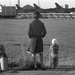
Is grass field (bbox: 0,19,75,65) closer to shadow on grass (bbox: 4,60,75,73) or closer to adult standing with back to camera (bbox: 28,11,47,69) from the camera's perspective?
shadow on grass (bbox: 4,60,75,73)

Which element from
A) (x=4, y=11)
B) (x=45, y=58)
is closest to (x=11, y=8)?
(x=4, y=11)

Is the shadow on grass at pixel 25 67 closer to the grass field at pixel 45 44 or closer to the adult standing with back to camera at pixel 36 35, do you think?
the adult standing with back to camera at pixel 36 35

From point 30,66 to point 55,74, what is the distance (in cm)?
100

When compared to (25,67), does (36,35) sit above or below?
above

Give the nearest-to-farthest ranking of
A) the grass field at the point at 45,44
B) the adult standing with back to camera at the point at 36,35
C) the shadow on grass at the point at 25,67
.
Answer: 1. the adult standing with back to camera at the point at 36,35
2. the shadow on grass at the point at 25,67
3. the grass field at the point at 45,44

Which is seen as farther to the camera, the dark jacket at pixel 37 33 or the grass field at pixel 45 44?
the grass field at pixel 45 44

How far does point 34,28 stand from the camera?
7465 millimetres

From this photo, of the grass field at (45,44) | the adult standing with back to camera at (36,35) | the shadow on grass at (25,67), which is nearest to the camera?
the adult standing with back to camera at (36,35)

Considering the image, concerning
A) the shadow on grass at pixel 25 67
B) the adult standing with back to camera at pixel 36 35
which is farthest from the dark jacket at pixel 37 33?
the shadow on grass at pixel 25 67

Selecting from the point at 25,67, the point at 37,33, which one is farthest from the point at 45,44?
the point at 37,33

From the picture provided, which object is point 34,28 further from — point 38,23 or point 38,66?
point 38,66

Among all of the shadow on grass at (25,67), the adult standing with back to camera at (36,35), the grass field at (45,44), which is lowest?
the grass field at (45,44)

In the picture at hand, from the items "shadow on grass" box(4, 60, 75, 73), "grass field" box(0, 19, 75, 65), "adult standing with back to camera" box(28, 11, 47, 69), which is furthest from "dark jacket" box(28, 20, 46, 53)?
"grass field" box(0, 19, 75, 65)

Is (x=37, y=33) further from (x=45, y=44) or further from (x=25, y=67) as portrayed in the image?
(x=45, y=44)
